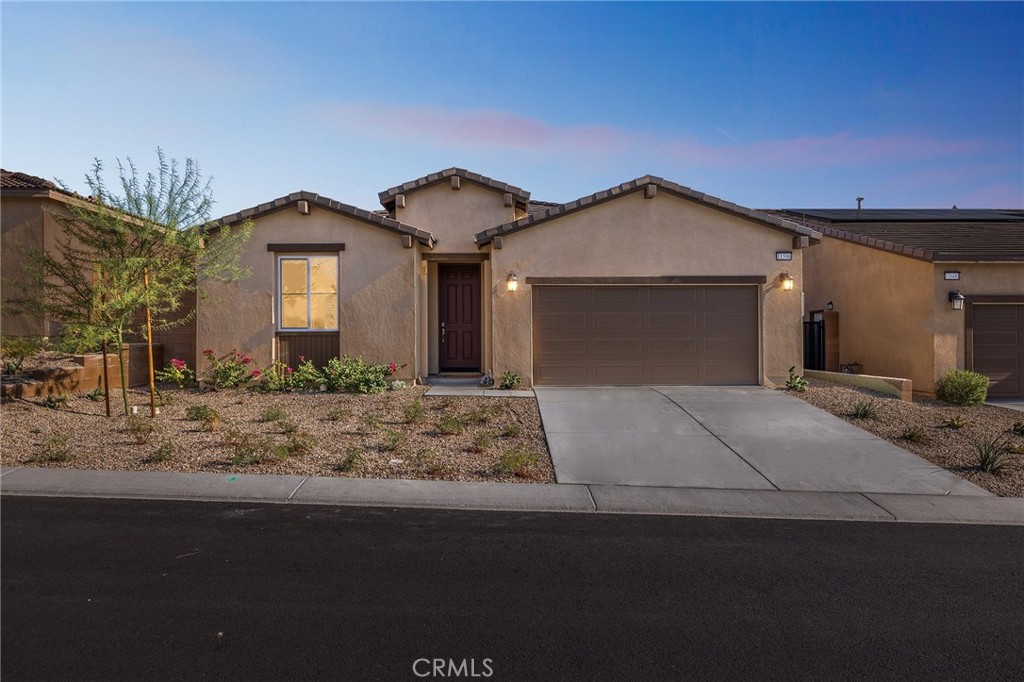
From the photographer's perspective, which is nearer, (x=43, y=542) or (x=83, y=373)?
(x=43, y=542)

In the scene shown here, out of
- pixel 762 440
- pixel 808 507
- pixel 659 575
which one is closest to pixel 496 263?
pixel 762 440

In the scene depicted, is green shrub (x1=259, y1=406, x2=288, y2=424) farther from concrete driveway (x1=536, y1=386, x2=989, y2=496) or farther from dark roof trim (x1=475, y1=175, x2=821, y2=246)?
dark roof trim (x1=475, y1=175, x2=821, y2=246)

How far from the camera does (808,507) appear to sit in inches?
261

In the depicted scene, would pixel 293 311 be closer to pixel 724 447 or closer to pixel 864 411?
pixel 724 447

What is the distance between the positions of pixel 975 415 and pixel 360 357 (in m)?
11.7

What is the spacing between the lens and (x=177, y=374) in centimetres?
1269

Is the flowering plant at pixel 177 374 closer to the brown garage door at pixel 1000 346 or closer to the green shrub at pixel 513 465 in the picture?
the green shrub at pixel 513 465

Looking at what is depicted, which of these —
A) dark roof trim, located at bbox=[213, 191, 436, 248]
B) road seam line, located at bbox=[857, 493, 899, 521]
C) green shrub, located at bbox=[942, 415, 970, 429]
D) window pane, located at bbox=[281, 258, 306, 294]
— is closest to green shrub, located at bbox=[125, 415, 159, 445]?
window pane, located at bbox=[281, 258, 306, 294]

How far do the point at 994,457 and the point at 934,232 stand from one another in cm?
1089

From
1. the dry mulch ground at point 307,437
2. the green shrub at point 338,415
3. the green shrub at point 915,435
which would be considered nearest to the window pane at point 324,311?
the dry mulch ground at point 307,437

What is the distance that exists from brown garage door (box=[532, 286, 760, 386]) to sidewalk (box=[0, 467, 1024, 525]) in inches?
244

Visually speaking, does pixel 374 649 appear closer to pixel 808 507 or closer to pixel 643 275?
pixel 808 507

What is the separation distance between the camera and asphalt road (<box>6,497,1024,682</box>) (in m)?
3.46

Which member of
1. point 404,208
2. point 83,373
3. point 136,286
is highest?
point 404,208
